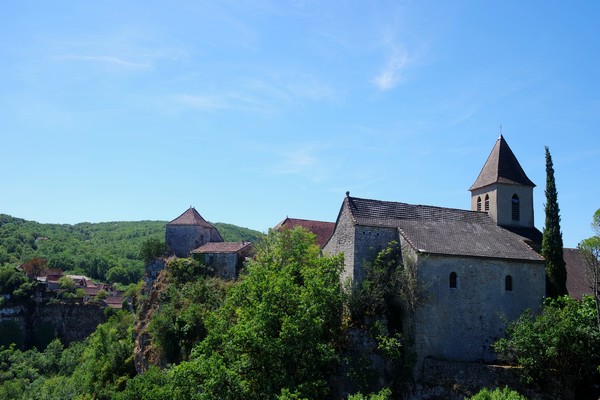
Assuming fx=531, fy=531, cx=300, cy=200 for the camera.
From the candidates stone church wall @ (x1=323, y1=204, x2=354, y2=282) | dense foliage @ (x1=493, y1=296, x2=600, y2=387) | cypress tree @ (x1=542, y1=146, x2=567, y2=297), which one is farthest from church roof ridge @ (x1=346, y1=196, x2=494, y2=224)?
dense foliage @ (x1=493, y1=296, x2=600, y2=387)

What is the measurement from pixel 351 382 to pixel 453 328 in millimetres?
6603

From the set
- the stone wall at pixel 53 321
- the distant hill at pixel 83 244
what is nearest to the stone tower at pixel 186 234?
the stone wall at pixel 53 321

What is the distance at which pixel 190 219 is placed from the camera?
53438 mm

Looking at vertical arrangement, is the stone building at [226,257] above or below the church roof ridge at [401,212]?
below

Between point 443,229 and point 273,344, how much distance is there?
13.9 m

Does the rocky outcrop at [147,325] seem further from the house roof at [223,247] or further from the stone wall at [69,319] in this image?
the stone wall at [69,319]

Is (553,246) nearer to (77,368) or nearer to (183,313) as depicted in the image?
(183,313)

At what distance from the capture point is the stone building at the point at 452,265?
29891mm

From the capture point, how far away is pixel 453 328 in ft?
98.5

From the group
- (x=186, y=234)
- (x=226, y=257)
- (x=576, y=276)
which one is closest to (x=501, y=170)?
(x=576, y=276)

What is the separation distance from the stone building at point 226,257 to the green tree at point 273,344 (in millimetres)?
14315

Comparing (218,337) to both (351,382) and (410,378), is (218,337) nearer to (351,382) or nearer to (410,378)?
(351,382)

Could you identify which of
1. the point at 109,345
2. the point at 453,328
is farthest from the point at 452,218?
the point at 109,345

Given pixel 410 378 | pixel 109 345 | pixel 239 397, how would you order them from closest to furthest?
pixel 239 397, pixel 410 378, pixel 109 345
